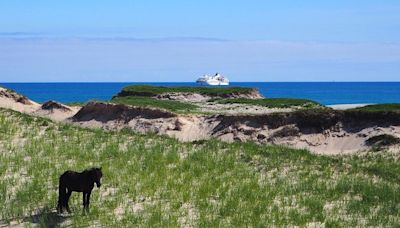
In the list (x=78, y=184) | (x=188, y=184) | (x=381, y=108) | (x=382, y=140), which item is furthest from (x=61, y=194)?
(x=381, y=108)

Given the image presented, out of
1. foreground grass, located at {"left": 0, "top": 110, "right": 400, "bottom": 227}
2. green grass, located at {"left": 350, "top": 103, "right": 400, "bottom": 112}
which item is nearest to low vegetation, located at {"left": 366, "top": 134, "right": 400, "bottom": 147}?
green grass, located at {"left": 350, "top": 103, "right": 400, "bottom": 112}

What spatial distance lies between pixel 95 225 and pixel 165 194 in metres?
2.76

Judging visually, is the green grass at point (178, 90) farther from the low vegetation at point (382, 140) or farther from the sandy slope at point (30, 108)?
the low vegetation at point (382, 140)

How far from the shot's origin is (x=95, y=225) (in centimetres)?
1267

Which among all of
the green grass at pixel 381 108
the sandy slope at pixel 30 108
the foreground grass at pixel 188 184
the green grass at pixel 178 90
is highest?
the green grass at pixel 381 108

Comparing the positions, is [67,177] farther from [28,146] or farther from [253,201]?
[28,146]

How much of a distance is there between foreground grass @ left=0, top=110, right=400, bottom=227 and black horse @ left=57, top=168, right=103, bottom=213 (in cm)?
31

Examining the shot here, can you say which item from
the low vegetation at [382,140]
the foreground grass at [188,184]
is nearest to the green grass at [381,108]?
the low vegetation at [382,140]

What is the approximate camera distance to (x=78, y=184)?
41.9 feet

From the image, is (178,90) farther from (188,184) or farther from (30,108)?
(188,184)

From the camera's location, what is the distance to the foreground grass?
44.6 ft

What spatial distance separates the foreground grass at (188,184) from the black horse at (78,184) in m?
0.31

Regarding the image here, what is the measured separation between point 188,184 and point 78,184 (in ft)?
13.6

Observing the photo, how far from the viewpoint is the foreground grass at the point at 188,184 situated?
A: 13.6 meters
